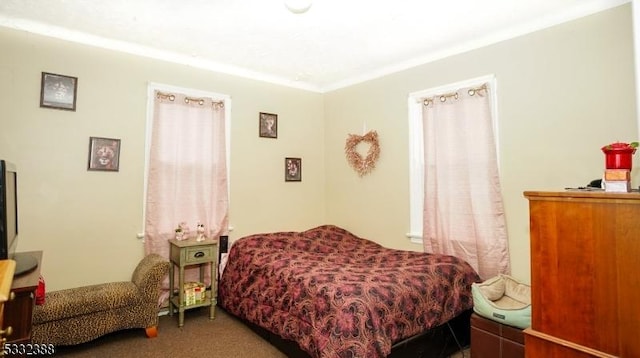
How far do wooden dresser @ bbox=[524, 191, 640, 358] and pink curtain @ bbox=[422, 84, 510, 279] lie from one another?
4.26 feet

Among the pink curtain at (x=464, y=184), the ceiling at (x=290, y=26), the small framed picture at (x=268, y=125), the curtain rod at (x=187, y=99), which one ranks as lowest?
the pink curtain at (x=464, y=184)

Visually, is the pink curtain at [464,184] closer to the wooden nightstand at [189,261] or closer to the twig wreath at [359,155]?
the twig wreath at [359,155]

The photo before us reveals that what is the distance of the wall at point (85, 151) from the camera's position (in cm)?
276

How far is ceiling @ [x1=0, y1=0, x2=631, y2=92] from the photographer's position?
2479 mm

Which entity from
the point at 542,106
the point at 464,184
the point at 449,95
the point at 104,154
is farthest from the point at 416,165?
the point at 104,154

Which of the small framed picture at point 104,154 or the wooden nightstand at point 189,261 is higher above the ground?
the small framed picture at point 104,154

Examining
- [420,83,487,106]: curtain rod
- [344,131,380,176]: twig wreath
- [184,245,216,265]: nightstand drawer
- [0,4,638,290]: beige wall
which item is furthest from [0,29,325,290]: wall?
[420,83,487,106]: curtain rod

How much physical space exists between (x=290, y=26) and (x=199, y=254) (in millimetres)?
2112

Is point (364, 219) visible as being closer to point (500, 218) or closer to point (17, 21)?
point (500, 218)

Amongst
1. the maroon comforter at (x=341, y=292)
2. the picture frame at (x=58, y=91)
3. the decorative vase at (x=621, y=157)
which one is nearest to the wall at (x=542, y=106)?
the maroon comforter at (x=341, y=292)

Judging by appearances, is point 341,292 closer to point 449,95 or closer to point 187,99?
point 449,95

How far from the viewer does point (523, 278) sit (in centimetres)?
272

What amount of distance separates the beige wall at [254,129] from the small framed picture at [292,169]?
22 cm

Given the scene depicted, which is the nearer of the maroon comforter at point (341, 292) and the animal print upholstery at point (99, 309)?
the maroon comforter at point (341, 292)
